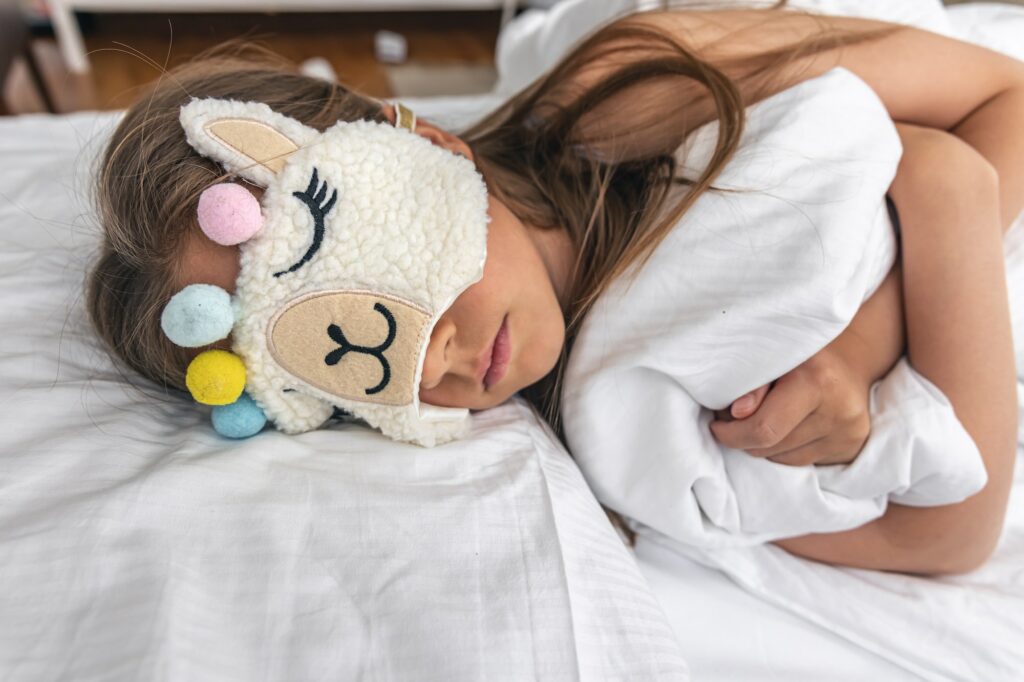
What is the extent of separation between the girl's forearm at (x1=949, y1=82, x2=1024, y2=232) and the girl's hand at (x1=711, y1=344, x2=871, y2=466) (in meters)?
0.30

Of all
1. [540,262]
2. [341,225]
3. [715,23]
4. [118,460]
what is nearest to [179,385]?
[118,460]

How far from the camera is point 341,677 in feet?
1.36

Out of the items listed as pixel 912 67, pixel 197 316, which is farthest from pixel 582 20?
pixel 197 316

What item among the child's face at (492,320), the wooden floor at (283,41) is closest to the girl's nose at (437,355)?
the child's face at (492,320)

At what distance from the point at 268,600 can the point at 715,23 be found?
28.6 inches

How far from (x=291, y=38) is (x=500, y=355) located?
219 centimetres

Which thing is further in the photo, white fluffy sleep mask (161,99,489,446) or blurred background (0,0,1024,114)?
blurred background (0,0,1024,114)

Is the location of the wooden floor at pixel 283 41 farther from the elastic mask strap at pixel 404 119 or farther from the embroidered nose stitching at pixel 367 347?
the embroidered nose stitching at pixel 367 347

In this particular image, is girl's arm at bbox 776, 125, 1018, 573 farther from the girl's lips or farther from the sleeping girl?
the girl's lips

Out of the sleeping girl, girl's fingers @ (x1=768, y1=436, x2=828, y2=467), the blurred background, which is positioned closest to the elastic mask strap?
the sleeping girl

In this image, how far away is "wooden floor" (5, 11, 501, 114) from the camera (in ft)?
6.97

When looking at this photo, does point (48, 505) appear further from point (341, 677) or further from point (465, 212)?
point (465, 212)

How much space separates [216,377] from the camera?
0.52 meters

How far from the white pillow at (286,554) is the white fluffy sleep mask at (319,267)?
0.18 feet
